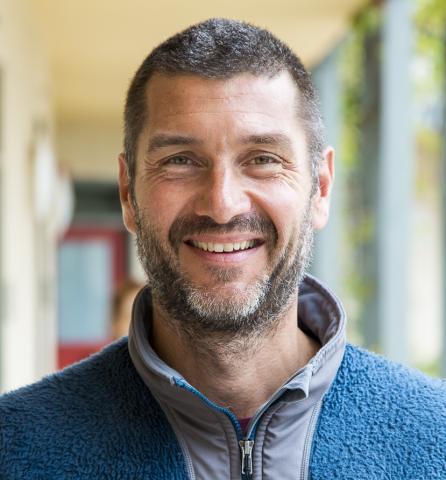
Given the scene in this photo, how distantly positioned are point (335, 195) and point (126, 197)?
14.4ft

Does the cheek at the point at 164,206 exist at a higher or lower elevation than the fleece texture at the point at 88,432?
higher

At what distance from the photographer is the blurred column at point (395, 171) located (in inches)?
171

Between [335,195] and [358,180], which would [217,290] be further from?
[335,195]

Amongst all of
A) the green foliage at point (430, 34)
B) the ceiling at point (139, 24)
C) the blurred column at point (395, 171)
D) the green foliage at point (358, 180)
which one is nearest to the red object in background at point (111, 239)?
the ceiling at point (139, 24)

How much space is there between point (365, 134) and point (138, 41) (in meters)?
2.01

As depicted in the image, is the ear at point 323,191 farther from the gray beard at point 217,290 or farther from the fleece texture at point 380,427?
the fleece texture at point 380,427

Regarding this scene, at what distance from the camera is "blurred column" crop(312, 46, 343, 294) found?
593cm

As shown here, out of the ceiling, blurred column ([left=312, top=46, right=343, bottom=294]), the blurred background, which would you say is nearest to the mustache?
the blurred background

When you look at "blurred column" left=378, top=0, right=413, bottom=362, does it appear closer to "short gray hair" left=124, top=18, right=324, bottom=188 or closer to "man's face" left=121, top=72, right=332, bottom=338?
"short gray hair" left=124, top=18, right=324, bottom=188

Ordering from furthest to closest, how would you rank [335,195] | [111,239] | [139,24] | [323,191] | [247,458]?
[111,239] < [335,195] < [139,24] < [323,191] < [247,458]

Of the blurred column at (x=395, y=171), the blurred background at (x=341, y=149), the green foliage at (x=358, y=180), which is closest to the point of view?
the blurred background at (x=341, y=149)

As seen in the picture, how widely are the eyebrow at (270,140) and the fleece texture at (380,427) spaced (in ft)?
1.17

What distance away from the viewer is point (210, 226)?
141 cm

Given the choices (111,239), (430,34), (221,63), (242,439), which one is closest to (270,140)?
(221,63)
